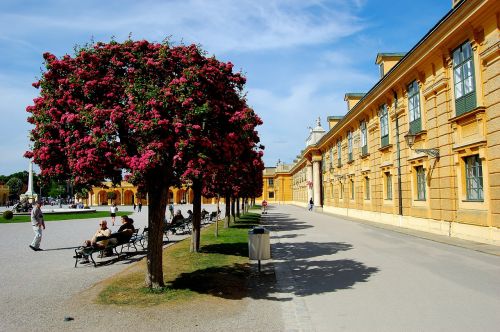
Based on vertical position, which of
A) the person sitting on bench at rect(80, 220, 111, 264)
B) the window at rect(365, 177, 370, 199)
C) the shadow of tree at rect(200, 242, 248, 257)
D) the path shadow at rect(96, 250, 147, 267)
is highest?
the window at rect(365, 177, 370, 199)

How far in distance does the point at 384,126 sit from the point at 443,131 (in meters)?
8.13

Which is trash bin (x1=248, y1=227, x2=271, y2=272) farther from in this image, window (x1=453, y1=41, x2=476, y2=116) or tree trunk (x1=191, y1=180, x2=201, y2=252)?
window (x1=453, y1=41, x2=476, y2=116)

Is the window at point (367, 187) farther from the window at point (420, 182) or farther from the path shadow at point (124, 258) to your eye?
the path shadow at point (124, 258)

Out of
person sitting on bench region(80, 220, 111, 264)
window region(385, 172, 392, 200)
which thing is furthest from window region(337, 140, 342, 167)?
person sitting on bench region(80, 220, 111, 264)

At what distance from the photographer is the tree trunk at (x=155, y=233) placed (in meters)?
7.68

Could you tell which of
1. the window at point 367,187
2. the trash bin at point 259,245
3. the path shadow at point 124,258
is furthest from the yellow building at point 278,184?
the trash bin at point 259,245

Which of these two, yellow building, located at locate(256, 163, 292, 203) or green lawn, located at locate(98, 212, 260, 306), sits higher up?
yellow building, located at locate(256, 163, 292, 203)

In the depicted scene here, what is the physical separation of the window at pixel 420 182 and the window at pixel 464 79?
4.52 metres

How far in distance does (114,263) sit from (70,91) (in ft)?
19.1

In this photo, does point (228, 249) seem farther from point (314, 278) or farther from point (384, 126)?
point (384, 126)

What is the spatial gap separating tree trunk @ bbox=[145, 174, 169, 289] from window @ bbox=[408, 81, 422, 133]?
565 inches

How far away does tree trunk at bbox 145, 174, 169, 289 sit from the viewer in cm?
768

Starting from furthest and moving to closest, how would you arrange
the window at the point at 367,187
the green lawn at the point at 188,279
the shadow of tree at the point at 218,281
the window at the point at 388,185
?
the window at the point at 367,187 < the window at the point at 388,185 < the shadow of tree at the point at 218,281 < the green lawn at the point at 188,279

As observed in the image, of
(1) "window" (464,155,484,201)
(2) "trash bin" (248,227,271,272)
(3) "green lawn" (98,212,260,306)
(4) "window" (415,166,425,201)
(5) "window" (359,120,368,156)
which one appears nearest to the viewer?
(3) "green lawn" (98,212,260,306)
